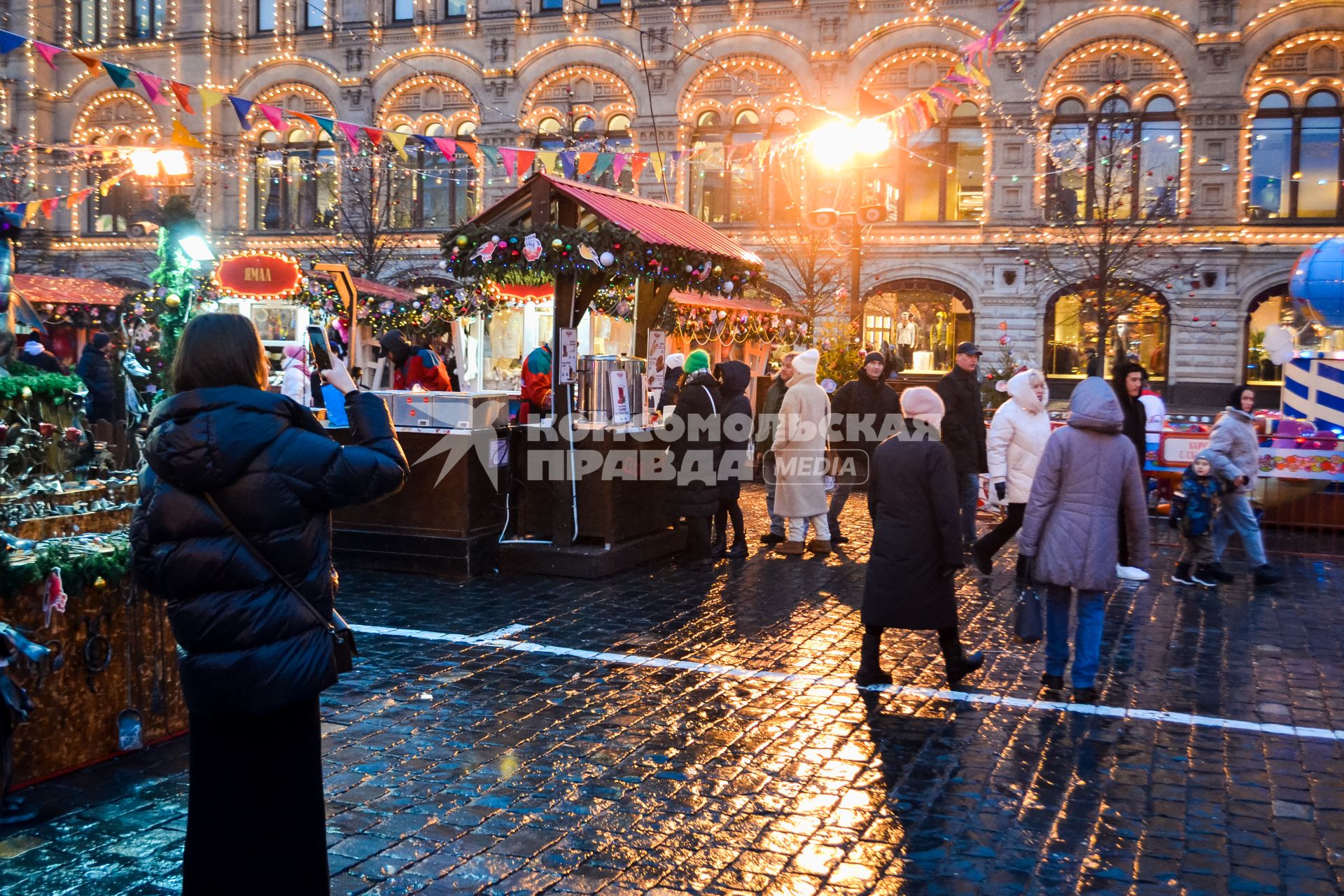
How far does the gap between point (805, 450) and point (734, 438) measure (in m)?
0.91

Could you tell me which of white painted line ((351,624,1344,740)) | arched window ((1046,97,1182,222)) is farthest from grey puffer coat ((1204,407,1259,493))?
arched window ((1046,97,1182,222))

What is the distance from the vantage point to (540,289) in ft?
43.4

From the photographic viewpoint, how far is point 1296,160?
80.8 ft

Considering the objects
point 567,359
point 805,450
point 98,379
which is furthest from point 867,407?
point 98,379

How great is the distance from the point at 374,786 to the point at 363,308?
18.8m

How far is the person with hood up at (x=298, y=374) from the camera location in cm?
1145

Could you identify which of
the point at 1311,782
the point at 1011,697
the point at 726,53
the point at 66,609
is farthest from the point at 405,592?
the point at 726,53

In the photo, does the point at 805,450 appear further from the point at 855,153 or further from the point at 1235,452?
the point at 855,153

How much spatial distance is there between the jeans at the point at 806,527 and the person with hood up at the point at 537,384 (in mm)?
2581

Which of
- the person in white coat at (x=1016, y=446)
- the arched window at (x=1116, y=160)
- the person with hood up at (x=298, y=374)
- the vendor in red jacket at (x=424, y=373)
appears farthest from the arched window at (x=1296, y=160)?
the person with hood up at (x=298, y=374)

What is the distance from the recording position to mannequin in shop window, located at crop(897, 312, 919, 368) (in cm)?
2711

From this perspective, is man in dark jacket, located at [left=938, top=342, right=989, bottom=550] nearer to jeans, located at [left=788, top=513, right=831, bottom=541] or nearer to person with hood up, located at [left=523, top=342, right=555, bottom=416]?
jeans, located at [left=788, top=513, right=831, bottom=541]

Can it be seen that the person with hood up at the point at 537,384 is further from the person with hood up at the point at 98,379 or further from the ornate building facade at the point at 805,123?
the ornate building facade at the point at 805,123

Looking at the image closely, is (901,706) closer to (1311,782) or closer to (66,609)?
(1311,782)
